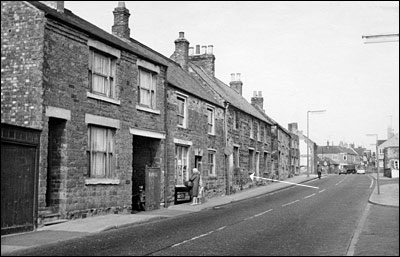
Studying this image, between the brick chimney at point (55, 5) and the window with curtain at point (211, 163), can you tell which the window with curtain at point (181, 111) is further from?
the brick chimney at point (55, 5)

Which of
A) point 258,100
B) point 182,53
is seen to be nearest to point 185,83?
point 182,53

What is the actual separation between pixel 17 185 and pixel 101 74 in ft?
18.4

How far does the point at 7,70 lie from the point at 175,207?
30.7 feet

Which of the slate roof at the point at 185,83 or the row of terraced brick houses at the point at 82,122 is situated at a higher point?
the slate roof at the point at 185,83

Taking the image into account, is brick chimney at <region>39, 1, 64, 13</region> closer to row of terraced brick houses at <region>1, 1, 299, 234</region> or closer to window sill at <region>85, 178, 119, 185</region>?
row of terraced brick houses at <region>1, 1, 299, 234</region>

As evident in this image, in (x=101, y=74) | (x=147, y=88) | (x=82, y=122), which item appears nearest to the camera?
(x=82, y=122)

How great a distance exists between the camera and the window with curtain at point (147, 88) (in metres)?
18.5

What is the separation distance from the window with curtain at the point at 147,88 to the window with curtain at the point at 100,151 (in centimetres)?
262

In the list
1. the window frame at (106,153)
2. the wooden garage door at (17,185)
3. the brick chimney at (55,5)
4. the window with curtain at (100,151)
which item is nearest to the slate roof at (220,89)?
the window frame at (106,153)

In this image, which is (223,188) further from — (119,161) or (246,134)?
(119,161)

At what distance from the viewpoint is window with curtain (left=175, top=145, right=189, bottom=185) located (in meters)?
21.5

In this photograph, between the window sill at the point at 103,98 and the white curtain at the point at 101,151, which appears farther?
the white curtain at the point at 101,151

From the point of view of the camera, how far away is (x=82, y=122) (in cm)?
1488

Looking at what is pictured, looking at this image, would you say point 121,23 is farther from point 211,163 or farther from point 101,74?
point 211,163
